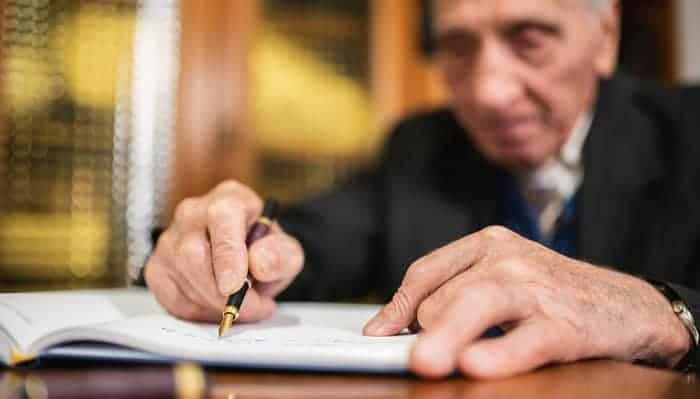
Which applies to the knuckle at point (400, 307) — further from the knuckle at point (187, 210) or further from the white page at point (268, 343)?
Result: the knuckle at point (187, 210)

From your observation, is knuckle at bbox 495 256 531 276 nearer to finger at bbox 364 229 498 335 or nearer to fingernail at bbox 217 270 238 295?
finger at bbox 364 229 498 335

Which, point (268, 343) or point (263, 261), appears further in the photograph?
point (263, 261)

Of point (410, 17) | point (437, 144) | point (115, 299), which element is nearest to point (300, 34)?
point (410, 17)

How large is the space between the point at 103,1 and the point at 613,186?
1.37m

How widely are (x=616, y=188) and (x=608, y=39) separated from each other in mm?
265

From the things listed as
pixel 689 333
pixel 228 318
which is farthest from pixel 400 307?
pixel 689 333

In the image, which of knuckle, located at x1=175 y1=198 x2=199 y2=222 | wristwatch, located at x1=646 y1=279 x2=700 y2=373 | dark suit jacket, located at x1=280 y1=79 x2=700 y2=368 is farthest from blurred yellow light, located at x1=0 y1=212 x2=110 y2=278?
wristwatch, located at x1=646 y1=279 x2=700 y2=373

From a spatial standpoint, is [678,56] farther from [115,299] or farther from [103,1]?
[115,299]

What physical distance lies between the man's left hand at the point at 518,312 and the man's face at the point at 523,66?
482 millimetres

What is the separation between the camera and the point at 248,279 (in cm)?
58

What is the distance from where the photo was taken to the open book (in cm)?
40

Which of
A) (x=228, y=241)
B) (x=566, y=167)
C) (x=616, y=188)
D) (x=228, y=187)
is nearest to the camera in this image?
(x=228, y=241)

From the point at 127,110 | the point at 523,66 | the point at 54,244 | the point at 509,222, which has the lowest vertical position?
the point at 54,244

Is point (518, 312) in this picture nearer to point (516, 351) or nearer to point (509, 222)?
point (516, 351)
